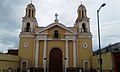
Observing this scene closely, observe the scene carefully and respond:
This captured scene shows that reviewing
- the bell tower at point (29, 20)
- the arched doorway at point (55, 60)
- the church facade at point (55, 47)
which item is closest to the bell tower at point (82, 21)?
the church facade at point (55, 47)

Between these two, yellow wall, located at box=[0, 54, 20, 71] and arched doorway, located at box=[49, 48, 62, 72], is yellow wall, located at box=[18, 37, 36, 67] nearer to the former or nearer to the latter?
yellow wall, located at box=[0, 54, 20, 71]

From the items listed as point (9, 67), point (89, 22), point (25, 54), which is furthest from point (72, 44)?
point (9, 67)

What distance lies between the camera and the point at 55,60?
32.7 m

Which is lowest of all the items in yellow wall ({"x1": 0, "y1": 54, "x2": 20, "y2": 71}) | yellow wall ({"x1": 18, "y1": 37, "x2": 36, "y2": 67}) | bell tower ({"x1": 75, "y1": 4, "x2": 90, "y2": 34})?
yellow wall ({"x1": 0, "y1": 54, "x2": 20, "y2": 71})

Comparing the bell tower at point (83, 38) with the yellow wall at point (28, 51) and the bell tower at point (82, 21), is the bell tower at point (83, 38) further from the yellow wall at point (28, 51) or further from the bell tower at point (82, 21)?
the yellow wall at point (28, 51)

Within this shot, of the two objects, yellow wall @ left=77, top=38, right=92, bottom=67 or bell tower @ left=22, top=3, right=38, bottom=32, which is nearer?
yellow wall @ left=77, top=38, right=92, bottom=67

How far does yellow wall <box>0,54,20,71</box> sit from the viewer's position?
86.3 ft

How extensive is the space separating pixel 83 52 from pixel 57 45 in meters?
4.97

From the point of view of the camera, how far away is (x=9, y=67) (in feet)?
93.5

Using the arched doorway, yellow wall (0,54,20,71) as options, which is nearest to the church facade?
the arched doorway

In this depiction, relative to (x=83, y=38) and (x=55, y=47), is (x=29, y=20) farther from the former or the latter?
(x=83, y=38)

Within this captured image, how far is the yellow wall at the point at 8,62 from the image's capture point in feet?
86.3

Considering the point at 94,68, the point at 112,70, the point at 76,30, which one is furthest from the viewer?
the point at 76,30

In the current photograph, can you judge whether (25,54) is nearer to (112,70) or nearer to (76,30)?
(76,30)
